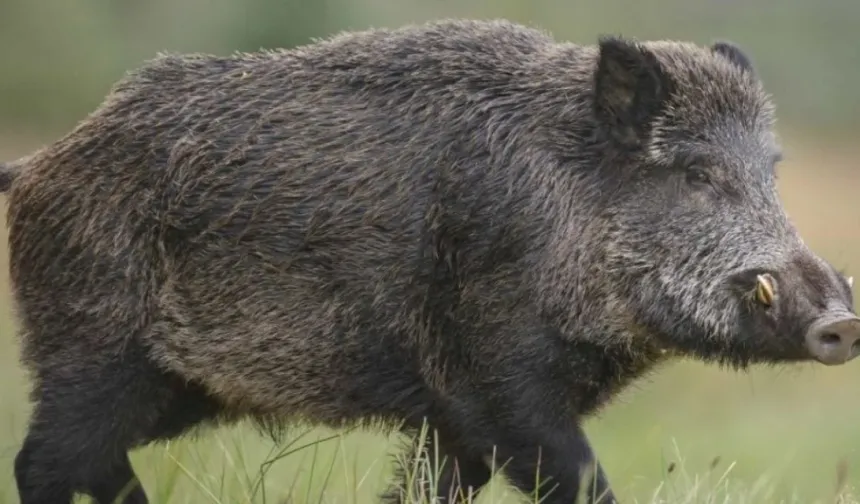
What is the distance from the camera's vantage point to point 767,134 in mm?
5184

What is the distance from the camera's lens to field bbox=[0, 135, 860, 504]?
22.1 feet

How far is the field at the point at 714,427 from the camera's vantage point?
674 centimetres

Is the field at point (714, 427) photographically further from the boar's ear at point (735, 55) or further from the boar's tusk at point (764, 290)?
the boar's tusk at point (764, 290)

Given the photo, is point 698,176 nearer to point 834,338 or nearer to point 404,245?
point 834,338

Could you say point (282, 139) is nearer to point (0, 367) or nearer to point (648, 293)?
point (648, 293)

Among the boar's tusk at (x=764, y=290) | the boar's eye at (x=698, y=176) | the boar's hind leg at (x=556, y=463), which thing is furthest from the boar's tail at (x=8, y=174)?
the boar's tusk at (x=764, y=290)

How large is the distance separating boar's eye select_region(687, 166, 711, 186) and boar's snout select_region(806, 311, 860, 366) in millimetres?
684

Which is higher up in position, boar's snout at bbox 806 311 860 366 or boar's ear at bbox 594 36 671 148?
boar's ear at bbox 594 36 671 148

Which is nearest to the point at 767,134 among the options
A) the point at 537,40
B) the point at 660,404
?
the point at 537,40

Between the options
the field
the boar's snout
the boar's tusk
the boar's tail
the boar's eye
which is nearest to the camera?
the boar's snout

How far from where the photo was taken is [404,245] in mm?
5227

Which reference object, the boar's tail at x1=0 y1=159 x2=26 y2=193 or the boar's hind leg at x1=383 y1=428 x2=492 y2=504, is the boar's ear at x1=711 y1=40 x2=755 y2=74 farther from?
the boar's tail at x1=0 y1=159 x2=26 y2=193

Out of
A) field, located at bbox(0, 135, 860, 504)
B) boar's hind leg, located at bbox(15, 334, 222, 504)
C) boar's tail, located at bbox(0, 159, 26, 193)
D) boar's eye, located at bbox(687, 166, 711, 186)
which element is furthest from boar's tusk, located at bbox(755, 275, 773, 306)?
boar's tail, located at bbox(0, 159, 26, 193)

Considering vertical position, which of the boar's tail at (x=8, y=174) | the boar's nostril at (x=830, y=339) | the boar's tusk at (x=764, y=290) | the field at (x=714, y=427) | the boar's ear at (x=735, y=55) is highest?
the boar's ear at (x=735, y=55)
